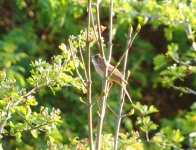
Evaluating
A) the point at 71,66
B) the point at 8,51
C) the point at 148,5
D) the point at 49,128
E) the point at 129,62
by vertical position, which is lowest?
the point at 49,128

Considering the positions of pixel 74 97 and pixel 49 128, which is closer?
pixel 49 128

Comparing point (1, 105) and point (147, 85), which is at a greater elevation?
point (147, 85)

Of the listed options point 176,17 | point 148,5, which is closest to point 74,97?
point 148,5

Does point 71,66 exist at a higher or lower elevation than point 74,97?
lower

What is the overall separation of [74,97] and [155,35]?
1388 mm

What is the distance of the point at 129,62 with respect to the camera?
7.23 metres

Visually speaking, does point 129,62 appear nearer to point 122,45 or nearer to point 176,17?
point 122,45

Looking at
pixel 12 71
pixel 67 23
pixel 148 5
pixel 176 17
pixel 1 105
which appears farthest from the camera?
pixel 67 23

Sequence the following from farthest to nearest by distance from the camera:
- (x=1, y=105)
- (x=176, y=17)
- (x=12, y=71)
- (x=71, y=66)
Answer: (x=12, y=71) → (x=176, y=17) → (x=71, y=66) → (x=1, y=105)

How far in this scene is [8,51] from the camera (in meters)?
6.01

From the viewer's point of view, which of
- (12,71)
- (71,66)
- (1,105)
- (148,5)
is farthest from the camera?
(12,71)

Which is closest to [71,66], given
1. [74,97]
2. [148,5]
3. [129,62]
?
[148,5]

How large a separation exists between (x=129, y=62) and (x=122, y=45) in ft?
0.69

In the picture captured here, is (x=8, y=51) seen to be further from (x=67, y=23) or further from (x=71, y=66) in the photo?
(x=71, y=66)
